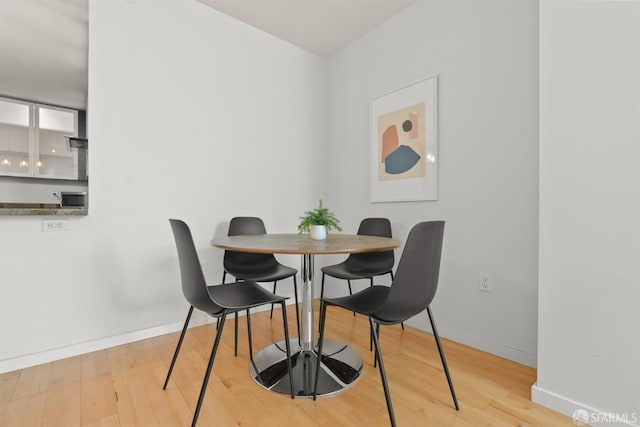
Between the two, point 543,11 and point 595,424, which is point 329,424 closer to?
point 595,424

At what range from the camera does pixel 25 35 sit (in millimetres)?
1814

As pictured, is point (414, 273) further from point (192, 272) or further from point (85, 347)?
point (85, 347)

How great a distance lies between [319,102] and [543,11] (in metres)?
2.23

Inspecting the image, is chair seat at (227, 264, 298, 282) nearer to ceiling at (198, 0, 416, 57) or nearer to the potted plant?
the potted plant

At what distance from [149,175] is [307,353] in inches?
67.6

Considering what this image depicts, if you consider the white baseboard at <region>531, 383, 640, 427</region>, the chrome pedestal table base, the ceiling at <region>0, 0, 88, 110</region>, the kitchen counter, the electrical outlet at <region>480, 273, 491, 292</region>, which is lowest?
the chrome pedestal table base

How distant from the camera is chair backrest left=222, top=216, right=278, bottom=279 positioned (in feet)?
7.55

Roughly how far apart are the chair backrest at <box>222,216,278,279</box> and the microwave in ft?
3.24

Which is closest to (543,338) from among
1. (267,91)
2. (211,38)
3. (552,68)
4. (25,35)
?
(552,68)

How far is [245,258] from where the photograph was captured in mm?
2422

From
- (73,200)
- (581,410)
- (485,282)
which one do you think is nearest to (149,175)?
(73,200)

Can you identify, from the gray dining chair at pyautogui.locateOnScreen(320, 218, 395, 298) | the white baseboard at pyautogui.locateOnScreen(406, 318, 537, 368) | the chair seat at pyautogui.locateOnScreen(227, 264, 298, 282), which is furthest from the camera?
the gray dining chair at pyautogui.locateOnScreen(320, 218, 395, 298)

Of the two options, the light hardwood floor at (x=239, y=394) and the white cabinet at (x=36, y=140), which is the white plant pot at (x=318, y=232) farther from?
the white cabinet at (x=36, y=140)

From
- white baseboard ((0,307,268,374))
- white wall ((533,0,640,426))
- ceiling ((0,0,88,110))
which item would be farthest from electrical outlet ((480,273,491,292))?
ceiling ((0,0,88,110))
